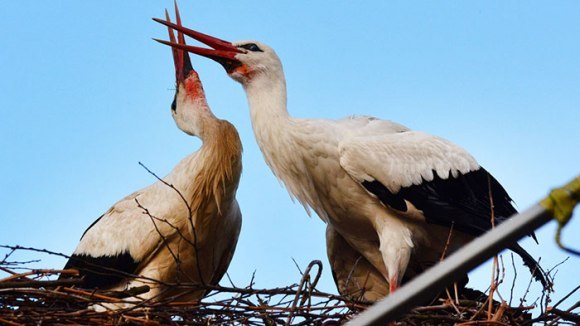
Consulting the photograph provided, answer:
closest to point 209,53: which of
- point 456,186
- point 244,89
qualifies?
point 244,89

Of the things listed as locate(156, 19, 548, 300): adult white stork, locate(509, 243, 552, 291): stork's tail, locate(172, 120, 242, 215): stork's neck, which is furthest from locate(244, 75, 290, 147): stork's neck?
locate(509, 243, 552, 291): stork's tail

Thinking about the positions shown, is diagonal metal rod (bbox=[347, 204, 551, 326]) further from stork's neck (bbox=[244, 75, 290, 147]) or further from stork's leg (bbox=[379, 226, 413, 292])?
stork's neck (bbox=[244, 75, 290, 147])

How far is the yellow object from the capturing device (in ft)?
2.90

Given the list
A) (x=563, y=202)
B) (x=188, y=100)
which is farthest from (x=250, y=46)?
(x=563, y=202)

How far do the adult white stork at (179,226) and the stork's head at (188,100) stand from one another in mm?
14

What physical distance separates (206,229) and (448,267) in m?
4.56

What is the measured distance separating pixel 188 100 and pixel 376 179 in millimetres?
1643

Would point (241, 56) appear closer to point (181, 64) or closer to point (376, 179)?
point (181, 64)

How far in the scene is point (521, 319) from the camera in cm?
403

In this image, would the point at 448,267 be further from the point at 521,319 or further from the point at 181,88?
the point at 181,88

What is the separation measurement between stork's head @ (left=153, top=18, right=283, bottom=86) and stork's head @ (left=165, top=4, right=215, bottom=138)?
0.46m

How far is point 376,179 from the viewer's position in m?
4.84

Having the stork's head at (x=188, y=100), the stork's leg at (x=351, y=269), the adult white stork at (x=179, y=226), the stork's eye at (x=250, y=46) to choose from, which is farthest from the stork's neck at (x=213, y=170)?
the stork's leg at (x=351, y=269)

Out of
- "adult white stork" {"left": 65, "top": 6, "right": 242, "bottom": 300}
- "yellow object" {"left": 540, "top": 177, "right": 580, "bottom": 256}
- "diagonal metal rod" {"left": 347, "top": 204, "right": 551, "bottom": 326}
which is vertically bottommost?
"diagonal metal rod" {"left": 347, "top": 204, "right": 551, "bottom": 326}
